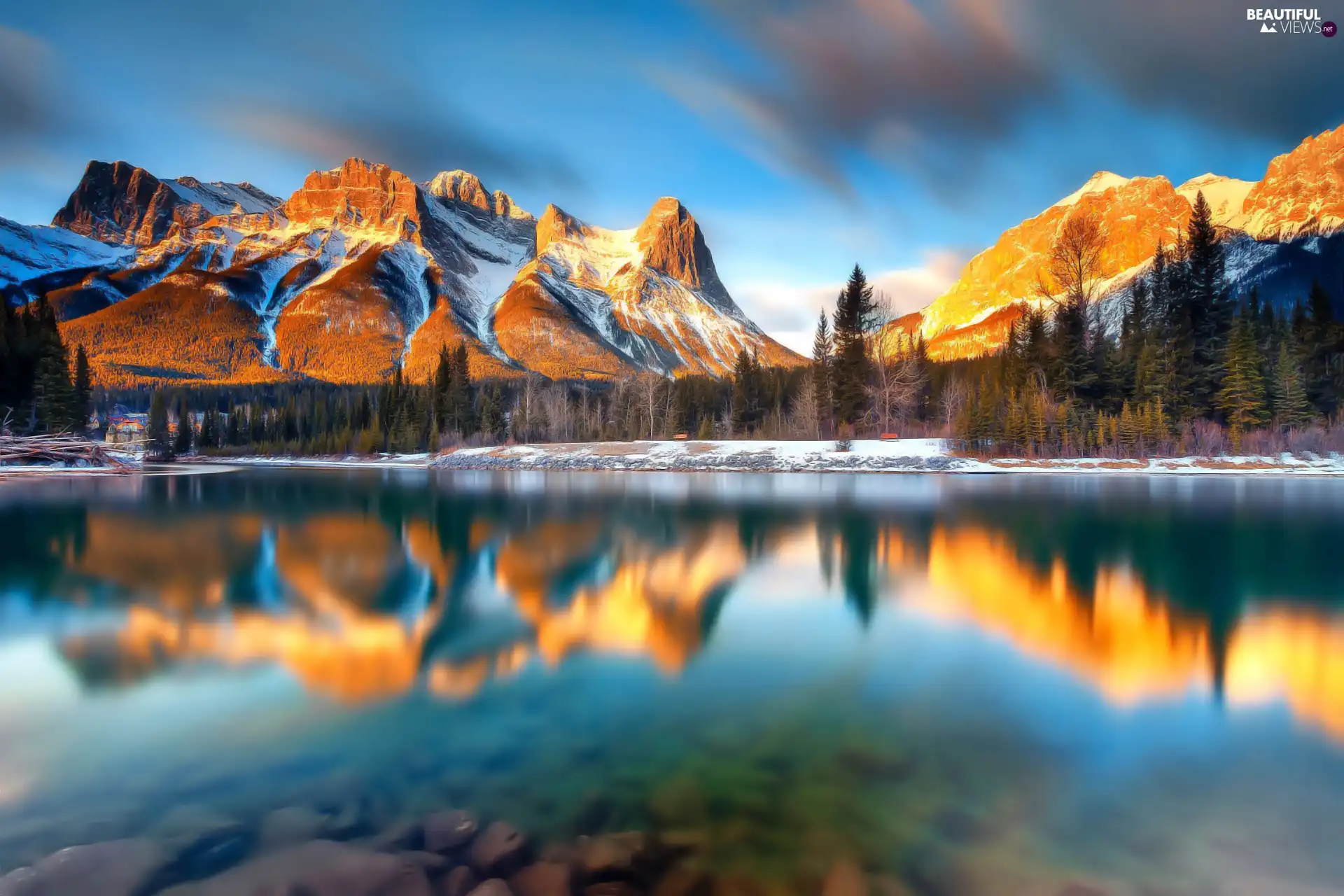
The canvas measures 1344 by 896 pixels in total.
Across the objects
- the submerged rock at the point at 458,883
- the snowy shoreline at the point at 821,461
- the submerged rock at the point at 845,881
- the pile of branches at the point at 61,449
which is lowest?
the submerged rock at the point at 845,881

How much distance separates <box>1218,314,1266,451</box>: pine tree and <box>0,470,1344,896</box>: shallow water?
4062 cm

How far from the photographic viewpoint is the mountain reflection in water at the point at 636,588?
7.52 metres

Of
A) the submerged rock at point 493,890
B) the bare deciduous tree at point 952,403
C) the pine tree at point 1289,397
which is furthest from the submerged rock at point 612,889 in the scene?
the pine tree at point 1289,397

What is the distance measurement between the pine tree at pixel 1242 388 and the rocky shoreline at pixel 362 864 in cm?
5797

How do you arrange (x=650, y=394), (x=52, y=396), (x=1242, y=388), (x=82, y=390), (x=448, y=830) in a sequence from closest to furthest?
(x=448, y=830) → (x=1242, y=388) → (x=52, y=396) → (x=82, y=390) → (x=650, y=394)

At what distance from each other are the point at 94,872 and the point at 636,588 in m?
8.14

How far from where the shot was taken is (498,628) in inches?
353

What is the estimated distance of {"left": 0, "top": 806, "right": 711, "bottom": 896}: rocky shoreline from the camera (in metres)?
3.61

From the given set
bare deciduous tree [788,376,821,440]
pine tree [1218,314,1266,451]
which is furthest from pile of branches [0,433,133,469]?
bare deciduous tree [788,376,821,440]

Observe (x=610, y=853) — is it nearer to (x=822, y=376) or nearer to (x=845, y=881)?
(x=845, y=881)

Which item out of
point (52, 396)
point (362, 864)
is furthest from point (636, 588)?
point (52, 396)

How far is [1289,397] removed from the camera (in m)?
46.5

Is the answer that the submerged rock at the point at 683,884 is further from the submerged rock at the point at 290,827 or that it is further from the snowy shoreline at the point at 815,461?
the snowy shoreline at the point at 815,461

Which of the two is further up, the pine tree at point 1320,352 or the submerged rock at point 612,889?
the pine tree at point 1320,352
